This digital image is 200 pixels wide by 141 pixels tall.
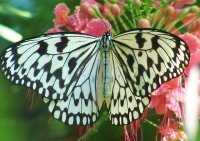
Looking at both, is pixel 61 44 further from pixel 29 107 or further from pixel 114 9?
pixel 29 107

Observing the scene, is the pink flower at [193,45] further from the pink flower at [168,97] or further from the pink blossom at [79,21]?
the pink blossom at [79,21]

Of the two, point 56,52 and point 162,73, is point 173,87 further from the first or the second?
point 56,52

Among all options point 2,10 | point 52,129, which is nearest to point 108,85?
point 52,129

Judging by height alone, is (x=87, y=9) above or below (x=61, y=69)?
above

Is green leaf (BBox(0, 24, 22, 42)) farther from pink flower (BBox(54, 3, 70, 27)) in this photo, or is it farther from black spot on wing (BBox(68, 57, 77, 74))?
black spot on wing (BBox(68, 57, 77, 74))

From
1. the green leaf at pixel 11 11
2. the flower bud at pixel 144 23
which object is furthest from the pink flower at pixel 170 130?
the green leaf at pixel 11 11

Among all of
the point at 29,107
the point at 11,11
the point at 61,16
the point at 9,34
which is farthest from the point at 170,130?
the point at 11,11

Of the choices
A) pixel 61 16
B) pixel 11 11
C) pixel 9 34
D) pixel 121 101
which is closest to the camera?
pixel 121 101
